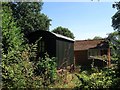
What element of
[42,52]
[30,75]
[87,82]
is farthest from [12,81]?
[42,52]

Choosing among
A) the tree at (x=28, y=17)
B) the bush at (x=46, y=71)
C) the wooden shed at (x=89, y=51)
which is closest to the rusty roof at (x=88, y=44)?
the wooden shed at (x=89, y=51)

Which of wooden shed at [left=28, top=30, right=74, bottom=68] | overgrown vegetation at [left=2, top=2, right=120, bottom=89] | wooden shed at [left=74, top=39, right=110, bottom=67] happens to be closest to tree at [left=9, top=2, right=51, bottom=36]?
wooden shed at [left=74, top=39, right=110, bottom=67]

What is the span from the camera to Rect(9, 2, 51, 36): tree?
4737 cm

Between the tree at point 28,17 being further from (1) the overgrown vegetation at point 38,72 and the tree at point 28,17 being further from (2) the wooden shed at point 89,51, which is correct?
(1) the overgrown vegetation at point 38,72

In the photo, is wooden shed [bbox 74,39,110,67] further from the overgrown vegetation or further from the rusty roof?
the overgrown vegetation

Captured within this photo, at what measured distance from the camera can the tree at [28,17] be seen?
4737 cm

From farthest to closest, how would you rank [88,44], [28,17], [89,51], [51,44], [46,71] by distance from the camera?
[28,17] < [88,44] < [89,51] < [51,44] < [46,71]

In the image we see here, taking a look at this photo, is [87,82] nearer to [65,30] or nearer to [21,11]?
[21,11]

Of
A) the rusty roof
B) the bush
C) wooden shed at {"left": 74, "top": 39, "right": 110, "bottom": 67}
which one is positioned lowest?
the bush

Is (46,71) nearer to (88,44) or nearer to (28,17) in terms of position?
(88,44)

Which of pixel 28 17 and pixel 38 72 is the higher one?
pixel 28 17

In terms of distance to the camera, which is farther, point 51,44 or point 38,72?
point 51,44

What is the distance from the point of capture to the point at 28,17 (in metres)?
48.8

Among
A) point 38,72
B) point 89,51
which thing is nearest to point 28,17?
point 89,51
